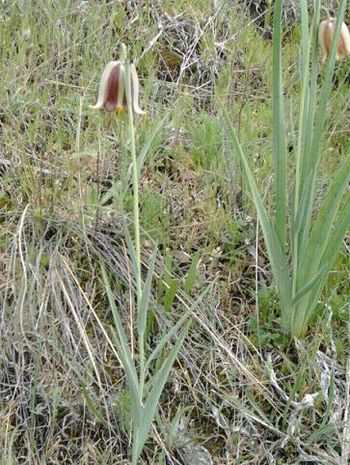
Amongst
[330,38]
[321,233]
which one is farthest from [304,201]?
[330,38]

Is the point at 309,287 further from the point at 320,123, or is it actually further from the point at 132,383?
the point at 132,383

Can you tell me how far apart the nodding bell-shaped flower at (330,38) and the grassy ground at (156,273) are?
0.18m

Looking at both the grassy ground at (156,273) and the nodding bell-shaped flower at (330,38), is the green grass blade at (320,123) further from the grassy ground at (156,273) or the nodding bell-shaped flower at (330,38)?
the grassy ground at (156,273)

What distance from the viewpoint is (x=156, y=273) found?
5.85ft

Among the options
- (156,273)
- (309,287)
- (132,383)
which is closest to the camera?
(132,383)

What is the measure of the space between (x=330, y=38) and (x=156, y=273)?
2.03 ft

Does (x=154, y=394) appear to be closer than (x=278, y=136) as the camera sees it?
Yes

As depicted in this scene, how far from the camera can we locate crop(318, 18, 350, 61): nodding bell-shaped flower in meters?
1.62

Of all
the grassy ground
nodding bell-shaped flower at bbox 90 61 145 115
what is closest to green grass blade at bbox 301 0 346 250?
the grassy ground

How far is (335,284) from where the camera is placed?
5.98 ft

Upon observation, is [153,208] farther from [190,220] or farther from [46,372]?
[46,372]

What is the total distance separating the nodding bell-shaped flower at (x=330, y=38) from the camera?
1616 mm

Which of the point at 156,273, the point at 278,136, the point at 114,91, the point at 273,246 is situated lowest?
the point at 156,273

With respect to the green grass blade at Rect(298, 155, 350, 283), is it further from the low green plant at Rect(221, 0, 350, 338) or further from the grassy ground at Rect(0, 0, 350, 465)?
the grassy ground at Rect(0, 0, 350, 465)
